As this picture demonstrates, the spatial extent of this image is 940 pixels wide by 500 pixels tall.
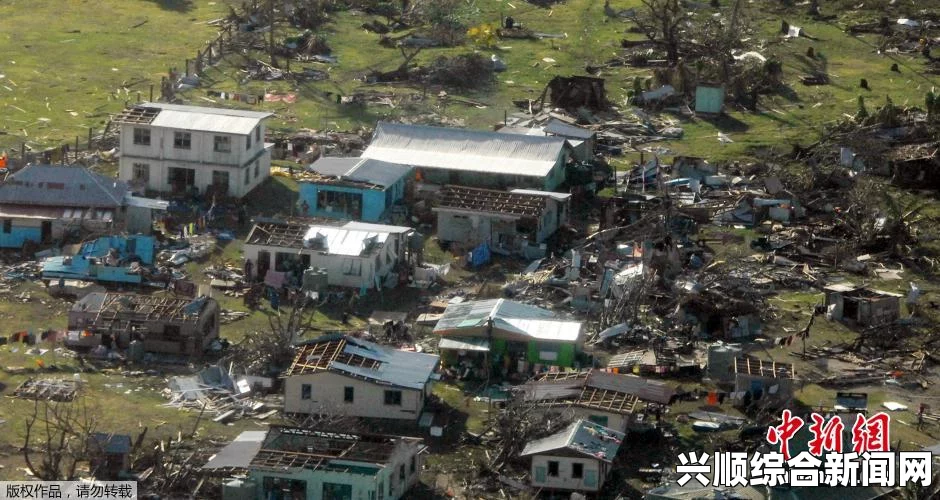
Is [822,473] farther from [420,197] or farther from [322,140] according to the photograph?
[322,140]

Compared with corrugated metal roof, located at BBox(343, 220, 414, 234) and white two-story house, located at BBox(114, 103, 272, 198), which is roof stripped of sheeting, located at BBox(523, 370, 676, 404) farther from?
white two-story house, located at BBox(114, 103, 272, 198)

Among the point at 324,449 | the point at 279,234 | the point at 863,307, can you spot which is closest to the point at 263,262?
the point at 279,234

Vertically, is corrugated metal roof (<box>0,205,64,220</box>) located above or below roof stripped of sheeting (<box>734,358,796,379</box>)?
below

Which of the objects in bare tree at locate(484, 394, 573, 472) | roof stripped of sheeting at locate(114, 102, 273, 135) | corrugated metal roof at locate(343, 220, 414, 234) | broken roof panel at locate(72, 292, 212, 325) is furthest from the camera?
roof stripped of sheeting at locate(114, 102, 273, 135)

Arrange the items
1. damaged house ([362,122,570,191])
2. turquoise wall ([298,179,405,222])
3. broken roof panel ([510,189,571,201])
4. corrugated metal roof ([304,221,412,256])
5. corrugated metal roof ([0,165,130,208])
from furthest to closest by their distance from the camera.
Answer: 1. damaged house ([362,122,570,191])
2. broken roof panel ([510,189,571,201])
3. turquoise wall ([298,179,405,222])
4. corrugated metal roof ([0,165,130,208])
5. corrugated metal roof ([304,221,412,256])

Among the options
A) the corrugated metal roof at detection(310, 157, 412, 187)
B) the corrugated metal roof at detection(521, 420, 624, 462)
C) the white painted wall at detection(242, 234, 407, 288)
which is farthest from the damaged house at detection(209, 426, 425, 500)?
the corrugated metal roof at detection(310, 157, 412, 187)

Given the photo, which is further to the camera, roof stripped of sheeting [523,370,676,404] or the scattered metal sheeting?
the scattered metal sheeting

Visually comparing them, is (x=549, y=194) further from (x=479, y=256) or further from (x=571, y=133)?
(x=571, y=133)
